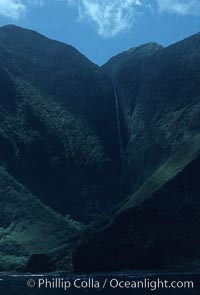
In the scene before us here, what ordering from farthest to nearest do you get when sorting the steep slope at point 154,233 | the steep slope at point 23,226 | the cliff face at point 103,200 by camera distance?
the steep slope at point 23,226
the cliff face at point 103,200
the steep slope at point 154,233

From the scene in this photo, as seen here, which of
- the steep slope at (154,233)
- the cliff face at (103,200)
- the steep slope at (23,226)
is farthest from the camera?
the steep slope at (23,226)

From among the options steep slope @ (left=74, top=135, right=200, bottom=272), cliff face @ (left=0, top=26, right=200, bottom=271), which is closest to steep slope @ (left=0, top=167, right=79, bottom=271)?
cliff face @ (left=0, top=26, right=200, bottom=271)

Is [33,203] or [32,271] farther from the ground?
[33,203]

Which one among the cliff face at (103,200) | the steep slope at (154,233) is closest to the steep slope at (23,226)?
the cliff face at (103,200)

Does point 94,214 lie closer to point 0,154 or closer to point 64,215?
point 64,215

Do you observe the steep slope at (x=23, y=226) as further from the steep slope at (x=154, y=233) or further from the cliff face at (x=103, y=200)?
the steep slope at (x=154, y=233)

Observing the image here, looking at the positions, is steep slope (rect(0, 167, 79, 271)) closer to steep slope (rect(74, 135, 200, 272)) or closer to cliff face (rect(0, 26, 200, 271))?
cliff face (rect(0, 26, 200, 271))

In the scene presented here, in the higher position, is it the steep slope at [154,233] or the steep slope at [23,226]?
the steep slope at [23,226]

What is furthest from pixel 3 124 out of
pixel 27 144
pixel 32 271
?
pixel 32 271
